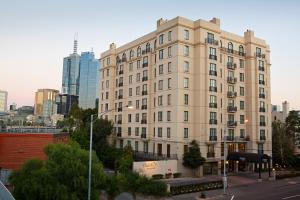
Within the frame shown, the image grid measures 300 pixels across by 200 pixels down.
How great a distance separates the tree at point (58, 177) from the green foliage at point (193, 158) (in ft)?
87.3

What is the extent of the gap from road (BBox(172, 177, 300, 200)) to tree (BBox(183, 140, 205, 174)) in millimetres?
7762

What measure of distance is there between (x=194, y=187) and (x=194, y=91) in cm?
1944

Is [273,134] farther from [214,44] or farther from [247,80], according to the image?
[214,44]

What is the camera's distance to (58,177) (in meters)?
23.5

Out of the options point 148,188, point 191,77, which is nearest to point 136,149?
point 191,77

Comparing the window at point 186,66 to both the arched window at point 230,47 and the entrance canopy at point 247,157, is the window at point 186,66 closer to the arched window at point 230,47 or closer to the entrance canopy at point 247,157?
the arched window at point 230,47

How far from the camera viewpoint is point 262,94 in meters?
63.4

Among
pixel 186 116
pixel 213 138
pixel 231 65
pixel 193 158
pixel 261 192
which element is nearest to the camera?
pixel 261 192

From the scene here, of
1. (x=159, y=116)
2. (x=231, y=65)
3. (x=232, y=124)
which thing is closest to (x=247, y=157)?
(x=232, y=124)

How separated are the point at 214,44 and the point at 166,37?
8.73 m

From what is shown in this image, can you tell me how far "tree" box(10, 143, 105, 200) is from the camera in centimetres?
2208

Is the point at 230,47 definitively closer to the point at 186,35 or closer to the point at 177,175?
the point at 186,35

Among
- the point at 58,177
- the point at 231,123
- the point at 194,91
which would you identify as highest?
the point at 194,91

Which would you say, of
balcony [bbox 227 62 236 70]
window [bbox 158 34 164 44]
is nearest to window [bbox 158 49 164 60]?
window [bbox 158 34 164 44]
